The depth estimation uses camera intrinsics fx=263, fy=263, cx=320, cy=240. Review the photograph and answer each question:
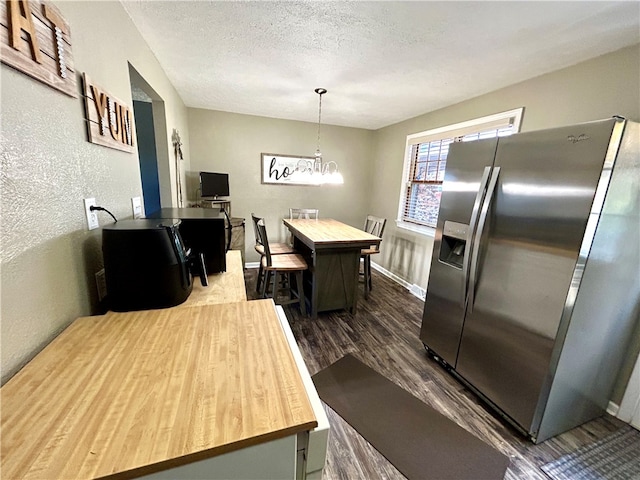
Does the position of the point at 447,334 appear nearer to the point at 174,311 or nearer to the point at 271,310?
the point at 271,310

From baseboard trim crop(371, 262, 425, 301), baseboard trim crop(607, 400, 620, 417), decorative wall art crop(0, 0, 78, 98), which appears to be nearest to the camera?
decorative wall art crop(0, 0, 78, 98)

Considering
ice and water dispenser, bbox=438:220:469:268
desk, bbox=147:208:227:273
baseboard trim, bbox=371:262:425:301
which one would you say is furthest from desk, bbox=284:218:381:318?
desk, bbox=147:208:227:273

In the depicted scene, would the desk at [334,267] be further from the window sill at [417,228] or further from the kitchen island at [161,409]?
the kitchen island at [161,409]

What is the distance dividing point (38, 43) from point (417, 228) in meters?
3.54

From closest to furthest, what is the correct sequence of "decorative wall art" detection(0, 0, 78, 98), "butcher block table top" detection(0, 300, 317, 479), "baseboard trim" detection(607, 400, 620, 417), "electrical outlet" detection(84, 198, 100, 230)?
"butcher block table top" detection(0, 300, 317, 479) < "decorative wall art" detection(0, 0, 78, 98) < "electrical outlet" detection(84, 198, 100, 230) < "baseboard trim" detection(607, 400, 620, 417)

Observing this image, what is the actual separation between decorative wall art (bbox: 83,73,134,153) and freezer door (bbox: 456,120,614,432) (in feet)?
6.70

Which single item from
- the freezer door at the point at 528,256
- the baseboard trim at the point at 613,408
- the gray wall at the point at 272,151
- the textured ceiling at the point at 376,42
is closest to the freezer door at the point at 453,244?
the freezer door at the point at 528,256

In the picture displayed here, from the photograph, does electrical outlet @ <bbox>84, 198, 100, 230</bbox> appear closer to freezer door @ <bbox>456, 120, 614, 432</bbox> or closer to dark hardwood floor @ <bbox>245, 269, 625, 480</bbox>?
dark hardwood floor @ <bbox>245, 269, 625, 480</bbox>

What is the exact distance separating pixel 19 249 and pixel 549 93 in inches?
125

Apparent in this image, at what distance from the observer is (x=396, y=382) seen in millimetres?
1962

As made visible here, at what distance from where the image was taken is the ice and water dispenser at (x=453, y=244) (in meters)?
1.89

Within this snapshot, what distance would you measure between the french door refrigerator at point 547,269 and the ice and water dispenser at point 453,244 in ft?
0.06

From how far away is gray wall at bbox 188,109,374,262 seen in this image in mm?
3757

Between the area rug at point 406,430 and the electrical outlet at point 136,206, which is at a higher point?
the electrical outlet at point 136,206
